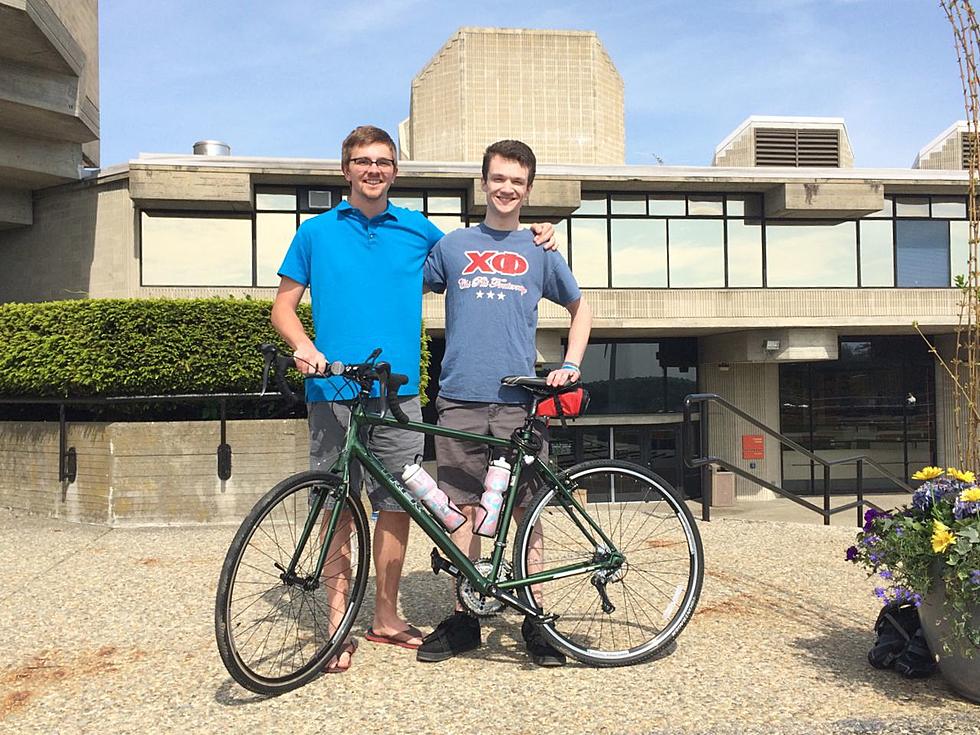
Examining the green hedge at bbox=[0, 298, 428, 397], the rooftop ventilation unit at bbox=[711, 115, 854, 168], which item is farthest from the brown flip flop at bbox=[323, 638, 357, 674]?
the rooftop ventilation unit at bbox=[711, 115, 854, 168]

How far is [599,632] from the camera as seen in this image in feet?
12.2

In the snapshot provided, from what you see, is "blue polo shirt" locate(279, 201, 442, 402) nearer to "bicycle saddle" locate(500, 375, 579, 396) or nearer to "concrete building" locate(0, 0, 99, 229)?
"bicycle saddle" locate(500, 375, 579, 396)

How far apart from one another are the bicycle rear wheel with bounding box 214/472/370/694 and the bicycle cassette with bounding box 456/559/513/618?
16.1 inches

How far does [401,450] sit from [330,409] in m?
0.34

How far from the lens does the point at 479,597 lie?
3.35 m

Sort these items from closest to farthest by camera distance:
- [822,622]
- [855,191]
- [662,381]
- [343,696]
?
1. [343,696]
2. [822,622]
3. [855,191]
4. [662,381]

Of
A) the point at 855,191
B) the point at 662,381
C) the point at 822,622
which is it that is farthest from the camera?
the point at 662,381

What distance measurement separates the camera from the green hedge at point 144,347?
753cm

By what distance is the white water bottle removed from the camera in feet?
11.0

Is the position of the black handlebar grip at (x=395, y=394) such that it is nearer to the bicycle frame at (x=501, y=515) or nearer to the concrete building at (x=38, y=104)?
the bicycle frame at (x=501, y=515)

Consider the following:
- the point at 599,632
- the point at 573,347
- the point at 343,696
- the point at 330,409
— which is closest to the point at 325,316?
the point at 330,409

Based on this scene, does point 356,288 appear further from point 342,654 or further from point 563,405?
point 342,654

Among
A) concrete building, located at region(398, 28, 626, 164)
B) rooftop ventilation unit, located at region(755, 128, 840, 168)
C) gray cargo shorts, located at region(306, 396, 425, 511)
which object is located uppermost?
concrete building, located at region(398, 28, 626, 164)

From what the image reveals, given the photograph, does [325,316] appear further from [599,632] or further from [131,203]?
[131,203]
